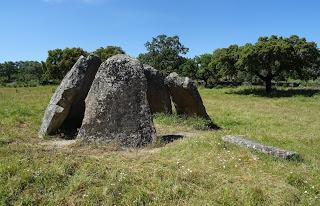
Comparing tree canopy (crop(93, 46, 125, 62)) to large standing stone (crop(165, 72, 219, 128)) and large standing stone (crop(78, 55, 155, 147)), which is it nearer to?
large standing stone (crop(165, 72, 219, 128))

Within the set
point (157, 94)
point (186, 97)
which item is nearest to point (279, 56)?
point (157, 94)

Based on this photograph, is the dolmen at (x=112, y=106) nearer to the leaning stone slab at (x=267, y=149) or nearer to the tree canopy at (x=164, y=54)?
the leaning stone slab at (x=267, y=149)

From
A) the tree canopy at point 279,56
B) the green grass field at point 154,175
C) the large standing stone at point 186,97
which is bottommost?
the green grass field at point 154,175

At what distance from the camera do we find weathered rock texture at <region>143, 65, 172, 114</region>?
19.5 m

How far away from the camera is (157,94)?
19688 millimetres

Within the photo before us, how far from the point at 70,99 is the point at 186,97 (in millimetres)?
6193

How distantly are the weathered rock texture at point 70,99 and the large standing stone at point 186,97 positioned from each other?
4666 mm

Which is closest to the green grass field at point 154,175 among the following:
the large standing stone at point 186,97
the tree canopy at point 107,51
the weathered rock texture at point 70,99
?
the weathered rock texture at point 70,99

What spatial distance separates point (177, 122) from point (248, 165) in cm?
752

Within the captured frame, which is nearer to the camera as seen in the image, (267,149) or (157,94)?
(267,149)

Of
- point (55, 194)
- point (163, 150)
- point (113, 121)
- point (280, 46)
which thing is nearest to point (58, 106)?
point (113, 121)

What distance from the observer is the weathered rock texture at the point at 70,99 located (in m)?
13.6

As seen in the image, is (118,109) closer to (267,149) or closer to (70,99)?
(70,99)

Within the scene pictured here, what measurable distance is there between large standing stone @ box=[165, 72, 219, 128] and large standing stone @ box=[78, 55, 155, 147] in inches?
245
